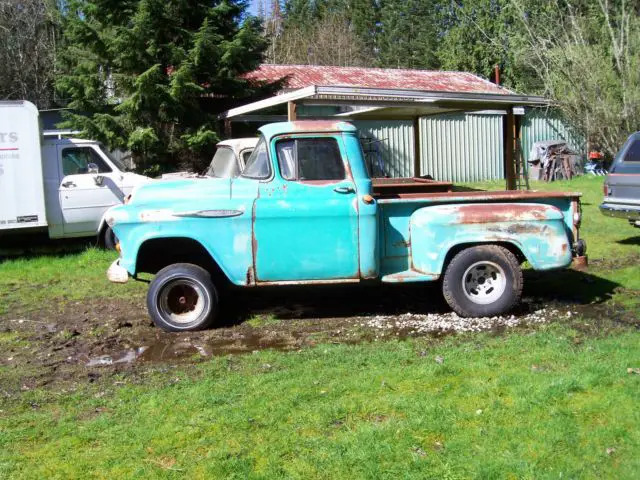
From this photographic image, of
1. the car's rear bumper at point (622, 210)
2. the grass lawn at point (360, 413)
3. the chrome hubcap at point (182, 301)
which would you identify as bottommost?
the grass lawn at point (360, 413)

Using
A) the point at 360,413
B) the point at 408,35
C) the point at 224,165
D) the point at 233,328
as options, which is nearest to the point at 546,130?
the point at 224,165

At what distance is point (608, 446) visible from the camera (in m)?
4.02

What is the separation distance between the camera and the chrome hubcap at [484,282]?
277 inches

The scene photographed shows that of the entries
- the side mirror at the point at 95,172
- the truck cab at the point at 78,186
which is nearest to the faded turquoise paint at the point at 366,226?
the truck cab at the point at 78,186

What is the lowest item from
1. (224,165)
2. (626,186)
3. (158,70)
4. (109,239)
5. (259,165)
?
(109,239)

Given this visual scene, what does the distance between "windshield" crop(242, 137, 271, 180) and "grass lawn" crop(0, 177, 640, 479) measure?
1874 mm

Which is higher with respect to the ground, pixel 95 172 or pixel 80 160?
pixel 80 160

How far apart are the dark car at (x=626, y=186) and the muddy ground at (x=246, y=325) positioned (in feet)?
9.49

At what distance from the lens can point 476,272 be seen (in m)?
7.11

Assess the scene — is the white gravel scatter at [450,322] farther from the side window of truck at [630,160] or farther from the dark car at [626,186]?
the side window of truck at [630,160]

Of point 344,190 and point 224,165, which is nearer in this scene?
point 344,190

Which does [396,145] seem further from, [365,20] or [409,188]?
[365,20]

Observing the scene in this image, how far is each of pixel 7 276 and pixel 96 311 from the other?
3170 mm

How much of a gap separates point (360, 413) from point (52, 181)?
29.4ft
